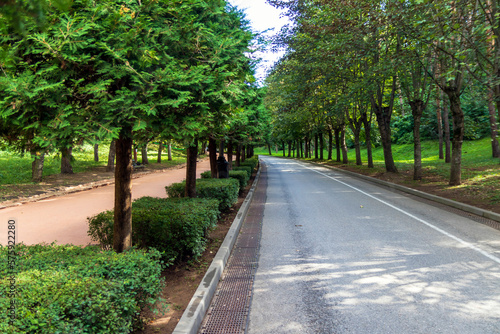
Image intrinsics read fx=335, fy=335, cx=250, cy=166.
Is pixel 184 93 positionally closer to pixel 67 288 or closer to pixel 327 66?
pixel 67 288

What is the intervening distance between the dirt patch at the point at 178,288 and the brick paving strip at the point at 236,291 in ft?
1.08

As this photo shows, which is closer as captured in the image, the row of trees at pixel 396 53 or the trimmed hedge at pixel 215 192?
the trimmed hedge at pixel 215 192

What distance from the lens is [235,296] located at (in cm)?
445

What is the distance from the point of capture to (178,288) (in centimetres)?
463

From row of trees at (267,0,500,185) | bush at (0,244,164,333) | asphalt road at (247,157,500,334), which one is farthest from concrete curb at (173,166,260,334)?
row of trees at (267,0,500,185)

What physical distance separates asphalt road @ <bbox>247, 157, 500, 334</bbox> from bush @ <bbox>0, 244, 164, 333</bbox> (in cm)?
136

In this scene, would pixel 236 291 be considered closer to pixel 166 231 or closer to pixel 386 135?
pixel 166 231

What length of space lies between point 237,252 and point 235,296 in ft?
6.47

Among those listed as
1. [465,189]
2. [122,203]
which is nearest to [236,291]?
[122,203]

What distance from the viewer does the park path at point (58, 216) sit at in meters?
7.65

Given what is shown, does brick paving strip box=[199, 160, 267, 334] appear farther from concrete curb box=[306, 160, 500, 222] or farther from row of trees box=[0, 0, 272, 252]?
concrete curb box=[306, 160, 500, 222]

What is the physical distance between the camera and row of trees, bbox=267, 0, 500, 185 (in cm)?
966

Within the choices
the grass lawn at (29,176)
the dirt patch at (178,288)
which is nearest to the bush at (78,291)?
the dirt patch at (178,288)

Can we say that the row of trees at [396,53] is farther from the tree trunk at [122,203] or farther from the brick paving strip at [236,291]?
the tree trunk at [122,203]
